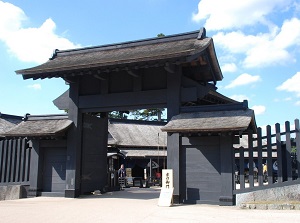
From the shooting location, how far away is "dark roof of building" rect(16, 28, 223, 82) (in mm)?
11648

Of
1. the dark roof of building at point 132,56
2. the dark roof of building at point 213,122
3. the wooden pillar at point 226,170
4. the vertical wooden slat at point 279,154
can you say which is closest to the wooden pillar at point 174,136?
the dark roof of building at point 213,122

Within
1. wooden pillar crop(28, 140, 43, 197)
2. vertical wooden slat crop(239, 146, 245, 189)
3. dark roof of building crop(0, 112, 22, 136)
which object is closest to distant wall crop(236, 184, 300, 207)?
vertical wooden slat crop(239, 146, 245, 189)

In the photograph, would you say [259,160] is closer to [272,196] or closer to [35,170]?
[272,196]

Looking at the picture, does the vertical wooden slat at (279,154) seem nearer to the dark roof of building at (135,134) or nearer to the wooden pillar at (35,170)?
the wooden pillar at (35,170)

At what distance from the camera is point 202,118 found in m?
11.7

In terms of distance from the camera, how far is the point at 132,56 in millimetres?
12984

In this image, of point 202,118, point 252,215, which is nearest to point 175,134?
point 202,118

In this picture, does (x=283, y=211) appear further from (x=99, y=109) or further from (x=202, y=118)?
(x=99, y=109)

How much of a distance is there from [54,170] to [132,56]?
20.0ft

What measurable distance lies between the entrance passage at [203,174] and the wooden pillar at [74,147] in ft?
16.1

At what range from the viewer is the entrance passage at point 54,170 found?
1433 centimetres

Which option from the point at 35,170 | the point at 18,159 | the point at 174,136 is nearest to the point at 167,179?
the point at 174,136

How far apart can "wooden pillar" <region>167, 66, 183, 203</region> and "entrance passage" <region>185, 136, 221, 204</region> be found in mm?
371

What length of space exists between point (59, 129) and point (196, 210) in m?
6.68
